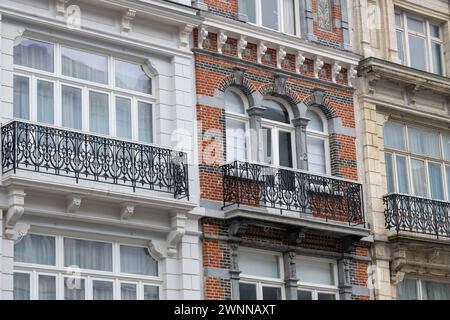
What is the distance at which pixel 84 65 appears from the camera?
78.1ft

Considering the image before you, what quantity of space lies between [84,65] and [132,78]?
3.88 ft

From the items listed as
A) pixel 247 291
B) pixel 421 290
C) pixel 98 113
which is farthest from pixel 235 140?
pixel 421 290

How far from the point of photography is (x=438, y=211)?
28.3 meters

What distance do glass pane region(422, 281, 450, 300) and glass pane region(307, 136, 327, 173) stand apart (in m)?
3.73

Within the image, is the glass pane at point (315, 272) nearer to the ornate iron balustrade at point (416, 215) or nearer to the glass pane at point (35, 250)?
the ornate iron balustrade at point (416, 215)

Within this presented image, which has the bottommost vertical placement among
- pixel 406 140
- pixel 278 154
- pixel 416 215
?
pixel 416 215

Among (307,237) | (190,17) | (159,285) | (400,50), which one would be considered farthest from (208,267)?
(400,50)

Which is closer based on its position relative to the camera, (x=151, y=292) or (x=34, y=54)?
(x=34, y=54)

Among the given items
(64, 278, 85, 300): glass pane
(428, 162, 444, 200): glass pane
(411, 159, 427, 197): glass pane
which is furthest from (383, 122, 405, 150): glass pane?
(64, 278, 85, 300): glass pane

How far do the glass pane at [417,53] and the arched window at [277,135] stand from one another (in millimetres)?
4833

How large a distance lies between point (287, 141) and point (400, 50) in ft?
15.8

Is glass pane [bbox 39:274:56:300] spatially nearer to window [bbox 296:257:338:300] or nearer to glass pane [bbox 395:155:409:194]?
window [bbox 296:257:338:300]

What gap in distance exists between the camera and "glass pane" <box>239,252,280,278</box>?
81.9 feet

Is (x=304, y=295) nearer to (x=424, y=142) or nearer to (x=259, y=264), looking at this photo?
(x=259, y=264)
